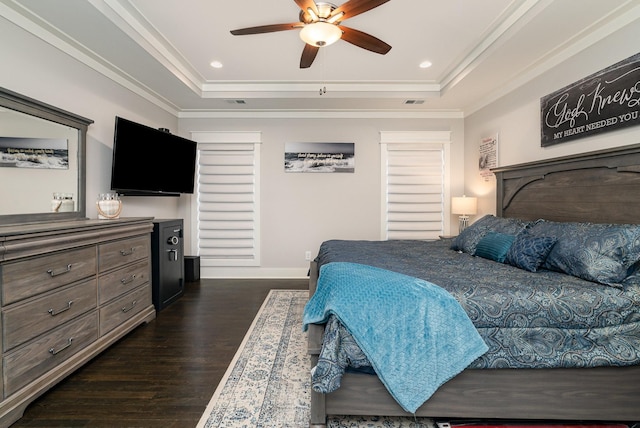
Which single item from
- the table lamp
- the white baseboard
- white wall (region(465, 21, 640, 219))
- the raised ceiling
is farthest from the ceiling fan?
the white baseboard

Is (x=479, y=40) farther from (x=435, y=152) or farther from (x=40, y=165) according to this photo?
(x=40, y=165)

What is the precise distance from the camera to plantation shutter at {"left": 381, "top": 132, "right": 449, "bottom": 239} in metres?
4.43

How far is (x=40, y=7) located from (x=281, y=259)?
11.8 ft

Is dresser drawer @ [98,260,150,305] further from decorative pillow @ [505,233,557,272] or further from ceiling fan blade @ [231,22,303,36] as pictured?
decorative pillow @ [505,233,557,272]

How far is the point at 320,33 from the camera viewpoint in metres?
1.91

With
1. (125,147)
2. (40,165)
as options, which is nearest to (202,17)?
(125,147)

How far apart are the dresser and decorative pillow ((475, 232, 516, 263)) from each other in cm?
319

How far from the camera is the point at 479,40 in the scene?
2.79 meters

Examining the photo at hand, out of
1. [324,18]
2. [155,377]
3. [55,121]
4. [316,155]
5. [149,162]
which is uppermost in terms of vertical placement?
[324,18]

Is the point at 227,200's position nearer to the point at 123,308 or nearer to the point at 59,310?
the point at 123,308

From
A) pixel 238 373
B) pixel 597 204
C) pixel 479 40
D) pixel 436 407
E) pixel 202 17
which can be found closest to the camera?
pixel 436 407

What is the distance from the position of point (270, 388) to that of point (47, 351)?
1430mm

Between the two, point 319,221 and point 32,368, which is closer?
point 32,368

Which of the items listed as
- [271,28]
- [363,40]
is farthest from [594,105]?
[271,28]
